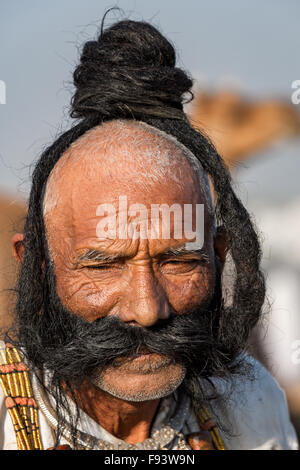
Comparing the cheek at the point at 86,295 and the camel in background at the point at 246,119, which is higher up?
the camel in background at the point at 246,119

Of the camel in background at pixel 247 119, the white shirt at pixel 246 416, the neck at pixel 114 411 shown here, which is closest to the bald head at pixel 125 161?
the neck at pixel 114 411

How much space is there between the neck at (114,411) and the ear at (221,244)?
0.70 m

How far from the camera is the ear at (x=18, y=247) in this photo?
2.67 m

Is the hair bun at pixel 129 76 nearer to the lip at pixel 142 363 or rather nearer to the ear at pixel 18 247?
the ear at pixel 18 247

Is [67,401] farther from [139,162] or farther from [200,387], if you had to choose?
[139,162]

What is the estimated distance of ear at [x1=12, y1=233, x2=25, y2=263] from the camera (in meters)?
2.67

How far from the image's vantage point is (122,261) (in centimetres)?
234

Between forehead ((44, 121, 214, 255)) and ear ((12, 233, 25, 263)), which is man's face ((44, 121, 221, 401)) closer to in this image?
forehead ((44, 121, 214, 255))

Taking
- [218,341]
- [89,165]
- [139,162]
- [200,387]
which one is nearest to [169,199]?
[139,162]

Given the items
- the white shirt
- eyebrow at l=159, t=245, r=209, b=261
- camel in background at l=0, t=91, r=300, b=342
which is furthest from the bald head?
camel in background at l=0, t=91, r=300, b=342

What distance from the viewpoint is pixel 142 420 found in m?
2.59

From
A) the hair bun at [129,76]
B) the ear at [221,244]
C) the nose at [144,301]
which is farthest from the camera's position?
the ear at [221,244]

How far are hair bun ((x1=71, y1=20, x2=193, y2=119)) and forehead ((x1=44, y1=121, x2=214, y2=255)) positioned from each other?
128 millimetres

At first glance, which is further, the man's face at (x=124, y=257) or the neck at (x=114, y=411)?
the neck at (x=114, y=411)
